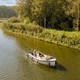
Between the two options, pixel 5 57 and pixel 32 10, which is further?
pixel 32 10

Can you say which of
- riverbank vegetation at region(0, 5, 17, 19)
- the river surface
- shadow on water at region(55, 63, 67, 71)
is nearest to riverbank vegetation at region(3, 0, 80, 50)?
the river surface

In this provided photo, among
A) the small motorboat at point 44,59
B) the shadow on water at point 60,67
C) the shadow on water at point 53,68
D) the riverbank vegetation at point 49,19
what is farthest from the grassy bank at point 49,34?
the shadow on water at point 53,68

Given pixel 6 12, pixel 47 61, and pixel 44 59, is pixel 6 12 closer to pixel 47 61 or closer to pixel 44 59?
pixel 44 59

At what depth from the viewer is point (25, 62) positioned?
3566 cm

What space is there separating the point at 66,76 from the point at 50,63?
4.06 meters

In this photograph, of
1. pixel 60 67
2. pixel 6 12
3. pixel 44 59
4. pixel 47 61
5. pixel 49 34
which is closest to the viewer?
pixel 47 61

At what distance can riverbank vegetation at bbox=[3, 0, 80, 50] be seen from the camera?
170ft

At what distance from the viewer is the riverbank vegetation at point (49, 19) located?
170 ft

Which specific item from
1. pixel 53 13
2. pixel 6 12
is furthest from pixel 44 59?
pixel 6 12

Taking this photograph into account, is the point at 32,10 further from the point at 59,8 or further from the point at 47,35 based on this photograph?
Answer: the point at 47,35

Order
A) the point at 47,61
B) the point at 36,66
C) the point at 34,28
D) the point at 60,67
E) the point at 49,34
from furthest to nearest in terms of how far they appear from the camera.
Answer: the point at 34,28 < the point at 49,34 < the point at 36,66 < the point at 60,67 < the point at 47,61

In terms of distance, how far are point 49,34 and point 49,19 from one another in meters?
11.4

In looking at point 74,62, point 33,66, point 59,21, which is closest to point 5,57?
point 33,66

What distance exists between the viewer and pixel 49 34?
2077 inches
